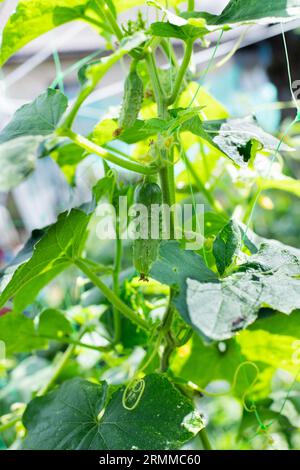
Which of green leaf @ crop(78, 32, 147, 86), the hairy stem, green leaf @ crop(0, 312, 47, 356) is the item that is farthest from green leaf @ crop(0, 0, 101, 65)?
green leaf @ crop(0, 312, 47, 356)

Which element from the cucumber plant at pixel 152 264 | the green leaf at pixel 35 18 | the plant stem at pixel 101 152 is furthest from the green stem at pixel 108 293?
the green leaf at pixel 35 18

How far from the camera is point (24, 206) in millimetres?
4082

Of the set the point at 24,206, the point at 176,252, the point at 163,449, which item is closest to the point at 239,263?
the point at 176,252

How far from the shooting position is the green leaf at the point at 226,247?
0.55 meters

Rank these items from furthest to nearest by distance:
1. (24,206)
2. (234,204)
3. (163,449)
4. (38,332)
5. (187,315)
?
(24,206) → (234,204) → (38,332) → (163,449) → (187,315)

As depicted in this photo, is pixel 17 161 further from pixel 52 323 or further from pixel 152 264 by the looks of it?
pixel 52 323

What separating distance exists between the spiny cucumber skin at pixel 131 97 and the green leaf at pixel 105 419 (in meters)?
0.25

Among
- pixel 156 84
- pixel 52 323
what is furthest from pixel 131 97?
pixel 52 323

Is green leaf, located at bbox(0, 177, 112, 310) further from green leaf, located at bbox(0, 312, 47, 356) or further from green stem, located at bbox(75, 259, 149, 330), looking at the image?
green leaf, located at bbox(0, 312, 47, 356)

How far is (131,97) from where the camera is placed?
0.60 metres

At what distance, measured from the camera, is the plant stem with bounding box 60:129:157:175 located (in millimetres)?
542

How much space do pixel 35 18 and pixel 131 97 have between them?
18 centimetres

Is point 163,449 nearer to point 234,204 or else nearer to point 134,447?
point 134,447

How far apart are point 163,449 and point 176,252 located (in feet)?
0.58
